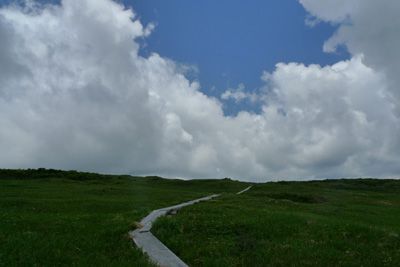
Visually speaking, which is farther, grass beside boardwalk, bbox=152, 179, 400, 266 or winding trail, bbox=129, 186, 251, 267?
grass beside boardwalk, bbox=152, 179, 400, 266

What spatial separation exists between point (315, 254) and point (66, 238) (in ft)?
30.5

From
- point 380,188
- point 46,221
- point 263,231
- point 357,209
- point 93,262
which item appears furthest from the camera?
point 380,188

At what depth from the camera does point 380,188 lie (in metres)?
92.4

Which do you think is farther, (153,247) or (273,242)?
(273,242)

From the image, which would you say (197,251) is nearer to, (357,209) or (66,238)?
(66,238)

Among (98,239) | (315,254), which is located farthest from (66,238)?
(315,254)

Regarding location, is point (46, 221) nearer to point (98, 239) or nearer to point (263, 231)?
point (98, 239)

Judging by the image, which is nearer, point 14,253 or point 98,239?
point 14,253

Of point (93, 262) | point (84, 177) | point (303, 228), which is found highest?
point (84, 177)

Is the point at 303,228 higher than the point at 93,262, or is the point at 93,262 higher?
the point at 303,228

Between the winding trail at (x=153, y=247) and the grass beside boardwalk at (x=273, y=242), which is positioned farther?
the grass beside boardwalk at (x=273, y=242)

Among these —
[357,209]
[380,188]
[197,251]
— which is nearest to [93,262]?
[197,251]

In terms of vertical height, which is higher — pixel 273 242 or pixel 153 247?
pixel 273 242

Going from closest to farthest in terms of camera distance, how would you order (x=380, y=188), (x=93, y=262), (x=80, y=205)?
(x=93, y=262)
(x=80, y=205)
(x=380, y=188)
